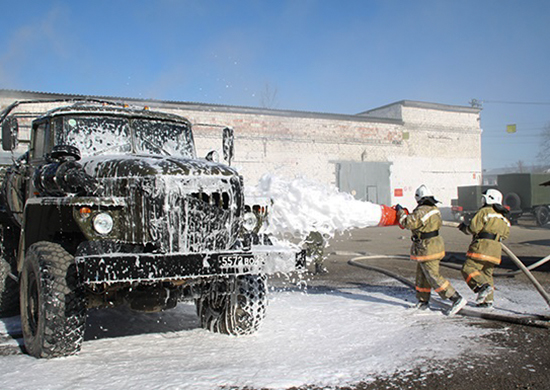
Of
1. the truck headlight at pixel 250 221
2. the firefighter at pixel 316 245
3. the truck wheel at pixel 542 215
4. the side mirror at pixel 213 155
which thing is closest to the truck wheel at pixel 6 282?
the side mirror at pixel 213 155

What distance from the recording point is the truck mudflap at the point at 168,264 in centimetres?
466

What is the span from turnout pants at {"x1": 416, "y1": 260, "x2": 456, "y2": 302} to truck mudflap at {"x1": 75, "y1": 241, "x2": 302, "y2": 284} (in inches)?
103

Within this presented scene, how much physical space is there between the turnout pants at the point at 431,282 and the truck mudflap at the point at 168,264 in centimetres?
261

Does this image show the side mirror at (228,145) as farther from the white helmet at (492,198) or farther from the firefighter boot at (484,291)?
the firefighter boot at (484,291)

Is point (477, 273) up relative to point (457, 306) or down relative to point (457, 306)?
up

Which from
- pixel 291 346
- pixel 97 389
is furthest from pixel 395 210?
pixel 97 389

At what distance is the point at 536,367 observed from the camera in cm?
478

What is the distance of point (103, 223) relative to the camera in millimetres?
5039

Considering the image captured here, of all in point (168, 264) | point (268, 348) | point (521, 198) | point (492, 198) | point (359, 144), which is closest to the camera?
point (168, 264)

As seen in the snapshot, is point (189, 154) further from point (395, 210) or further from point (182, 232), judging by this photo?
point (395, 210)

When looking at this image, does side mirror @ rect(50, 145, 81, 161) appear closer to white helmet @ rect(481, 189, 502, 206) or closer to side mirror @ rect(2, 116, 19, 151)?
side mirror @ rect(2, 116, 19, 151)

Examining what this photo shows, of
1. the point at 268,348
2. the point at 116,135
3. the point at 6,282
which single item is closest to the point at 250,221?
the point at 268,348

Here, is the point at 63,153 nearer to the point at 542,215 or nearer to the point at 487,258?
the point at 487,258

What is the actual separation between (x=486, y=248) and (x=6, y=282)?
6548 mm
